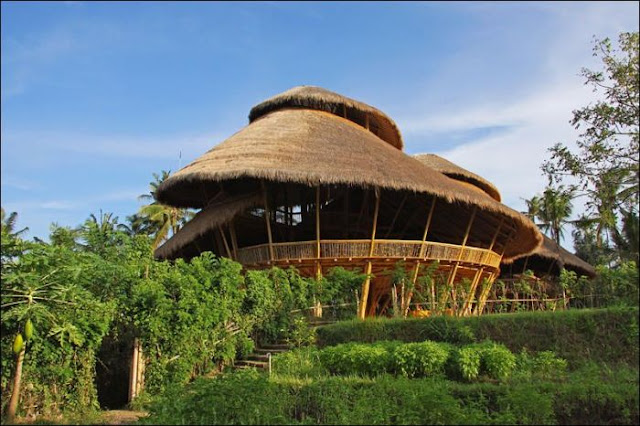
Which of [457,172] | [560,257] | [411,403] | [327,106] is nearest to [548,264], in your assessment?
[560,257]

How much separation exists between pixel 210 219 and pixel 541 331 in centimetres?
1104

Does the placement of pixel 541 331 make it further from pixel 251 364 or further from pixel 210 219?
pixel 210 219

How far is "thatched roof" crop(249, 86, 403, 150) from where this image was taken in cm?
2356

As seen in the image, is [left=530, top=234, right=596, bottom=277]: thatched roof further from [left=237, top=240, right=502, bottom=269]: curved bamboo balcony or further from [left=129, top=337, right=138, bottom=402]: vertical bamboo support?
[left=129, top=337, right=138, bottom=402]: vertical bamboo support

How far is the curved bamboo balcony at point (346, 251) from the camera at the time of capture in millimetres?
17172

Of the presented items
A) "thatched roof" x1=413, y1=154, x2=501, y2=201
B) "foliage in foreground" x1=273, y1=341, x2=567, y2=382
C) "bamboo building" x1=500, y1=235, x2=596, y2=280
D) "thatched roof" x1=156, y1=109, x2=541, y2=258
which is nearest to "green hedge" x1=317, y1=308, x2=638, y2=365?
"foliage in foreground" x1=273, y1=341, x2=567, y2=382

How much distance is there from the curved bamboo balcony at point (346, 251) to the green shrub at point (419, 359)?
803 centimetres

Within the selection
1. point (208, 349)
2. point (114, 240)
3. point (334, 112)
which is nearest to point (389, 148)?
point (334, 112)

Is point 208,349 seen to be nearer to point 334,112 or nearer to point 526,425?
point 526,425

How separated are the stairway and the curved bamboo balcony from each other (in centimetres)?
450

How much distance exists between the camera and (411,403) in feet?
22.3

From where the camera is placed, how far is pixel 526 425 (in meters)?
6.44

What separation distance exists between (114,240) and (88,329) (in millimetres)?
5295

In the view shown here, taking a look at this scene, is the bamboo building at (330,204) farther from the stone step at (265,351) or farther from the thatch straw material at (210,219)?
the stone step at (265,351)
